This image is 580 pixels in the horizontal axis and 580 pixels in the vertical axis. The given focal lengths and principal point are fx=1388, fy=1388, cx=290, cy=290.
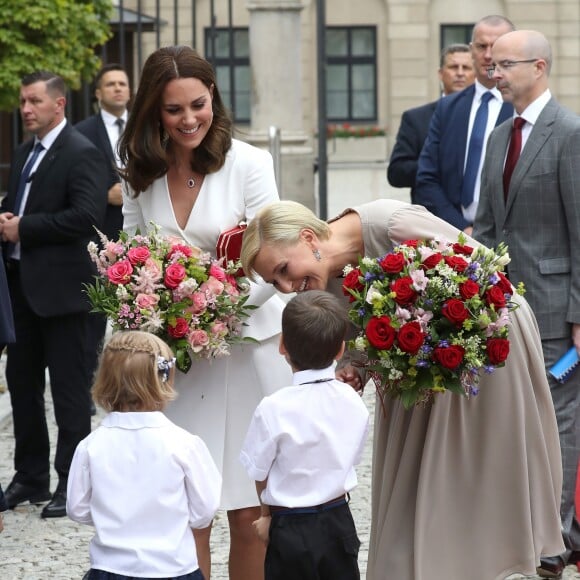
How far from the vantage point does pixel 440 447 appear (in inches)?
178

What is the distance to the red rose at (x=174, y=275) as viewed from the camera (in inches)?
184

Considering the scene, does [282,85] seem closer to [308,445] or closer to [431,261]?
[431,261]

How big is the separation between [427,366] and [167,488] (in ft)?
2.83

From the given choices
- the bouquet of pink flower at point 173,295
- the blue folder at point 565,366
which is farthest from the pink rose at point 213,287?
the blue folder at point 565,366

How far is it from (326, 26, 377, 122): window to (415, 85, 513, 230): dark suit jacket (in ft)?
98.9

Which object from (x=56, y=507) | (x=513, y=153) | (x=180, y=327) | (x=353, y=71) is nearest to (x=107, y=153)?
(x=56, y=507)

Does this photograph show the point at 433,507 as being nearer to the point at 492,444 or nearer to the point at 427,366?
the point at 492,444

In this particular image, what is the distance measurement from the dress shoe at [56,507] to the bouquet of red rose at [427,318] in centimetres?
303

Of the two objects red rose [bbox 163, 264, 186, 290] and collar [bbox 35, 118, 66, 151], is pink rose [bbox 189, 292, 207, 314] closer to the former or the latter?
red rose [bbox 163, 264, 186, 290]

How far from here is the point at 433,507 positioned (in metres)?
4.54

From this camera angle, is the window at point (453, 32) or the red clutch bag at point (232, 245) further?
the window at point (453, 32)

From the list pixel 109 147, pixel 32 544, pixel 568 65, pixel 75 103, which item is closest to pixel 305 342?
pixel 32 544

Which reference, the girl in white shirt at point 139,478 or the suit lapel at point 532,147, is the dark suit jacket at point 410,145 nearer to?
the suit lapel at point 532,147

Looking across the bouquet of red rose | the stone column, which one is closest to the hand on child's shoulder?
the bouquet of red rose
